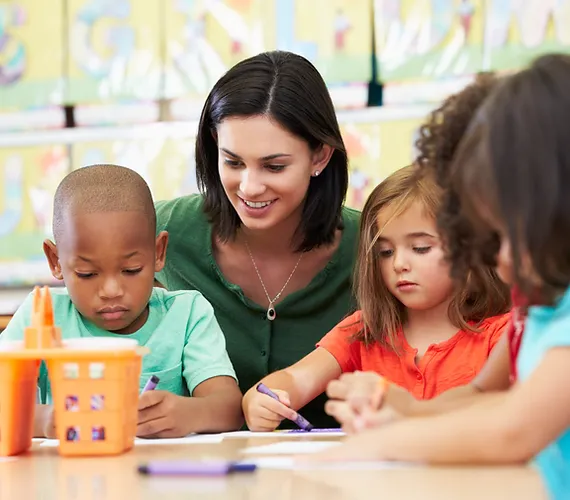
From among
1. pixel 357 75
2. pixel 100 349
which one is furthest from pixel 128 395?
pixel 357 75

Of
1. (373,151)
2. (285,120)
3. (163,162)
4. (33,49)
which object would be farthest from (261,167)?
(33,49)

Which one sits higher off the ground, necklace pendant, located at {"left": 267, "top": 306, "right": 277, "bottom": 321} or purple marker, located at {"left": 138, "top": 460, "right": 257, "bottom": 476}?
necklace pendant, located at {"left": 267, "top": 306, "right": 277, "bottom": 321}

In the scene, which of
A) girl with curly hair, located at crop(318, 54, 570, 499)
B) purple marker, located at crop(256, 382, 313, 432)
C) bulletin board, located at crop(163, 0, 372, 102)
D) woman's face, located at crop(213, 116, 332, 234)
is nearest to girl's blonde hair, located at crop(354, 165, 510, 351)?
woman's face, located at crop(213, 116, 332, 234)

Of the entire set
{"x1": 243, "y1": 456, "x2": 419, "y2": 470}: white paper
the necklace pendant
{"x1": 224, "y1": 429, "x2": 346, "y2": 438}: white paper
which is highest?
the necklace pendant

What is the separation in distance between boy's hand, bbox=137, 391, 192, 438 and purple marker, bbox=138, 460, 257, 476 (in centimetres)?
41

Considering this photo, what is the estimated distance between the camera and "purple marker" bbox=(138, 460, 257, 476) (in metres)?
0.94

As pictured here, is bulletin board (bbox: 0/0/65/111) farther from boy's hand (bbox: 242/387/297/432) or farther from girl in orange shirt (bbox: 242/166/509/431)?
boy's hand (bbox: 242/387/297/432)

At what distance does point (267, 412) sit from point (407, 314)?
1.50ft

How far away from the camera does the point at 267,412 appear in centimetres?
148

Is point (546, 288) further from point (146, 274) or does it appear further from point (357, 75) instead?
point (357, 75)

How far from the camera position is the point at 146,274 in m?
1.55

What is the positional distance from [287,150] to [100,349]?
844 mm

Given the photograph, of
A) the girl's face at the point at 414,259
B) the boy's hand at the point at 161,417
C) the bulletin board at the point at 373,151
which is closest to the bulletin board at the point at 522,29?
the bulletin board at the point at 373,151

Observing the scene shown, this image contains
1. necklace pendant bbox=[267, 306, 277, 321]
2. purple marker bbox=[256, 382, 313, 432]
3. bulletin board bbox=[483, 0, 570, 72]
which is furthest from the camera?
bulletin board bbox=[483, 0, 570, 72]
